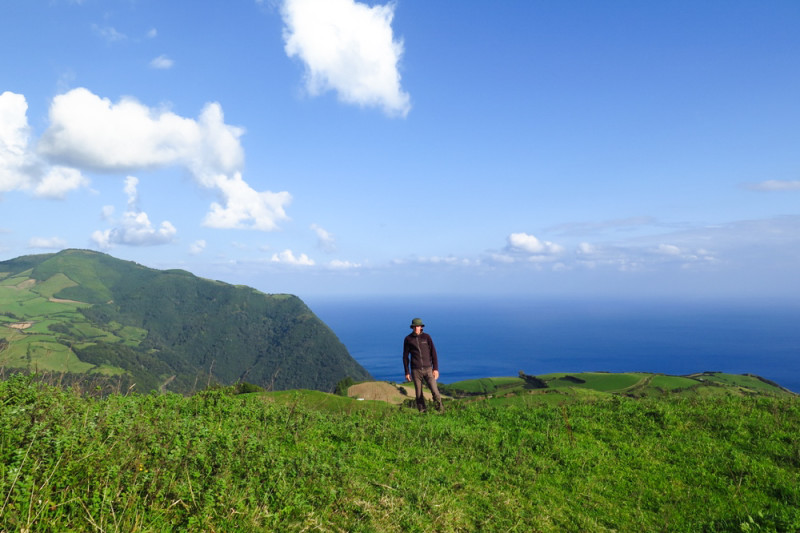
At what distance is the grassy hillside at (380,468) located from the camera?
475 cm

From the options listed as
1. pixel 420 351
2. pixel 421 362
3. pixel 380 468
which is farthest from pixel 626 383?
pixel 380 468

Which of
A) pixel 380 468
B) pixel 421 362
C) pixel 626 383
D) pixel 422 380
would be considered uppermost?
pixel 421 362

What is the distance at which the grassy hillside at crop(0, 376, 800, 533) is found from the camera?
4.75 meters

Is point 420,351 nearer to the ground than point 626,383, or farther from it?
farther from it

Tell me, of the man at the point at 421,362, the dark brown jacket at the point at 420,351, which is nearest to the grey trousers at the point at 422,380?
the man at the point at 421,362

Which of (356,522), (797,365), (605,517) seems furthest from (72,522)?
(797,365)

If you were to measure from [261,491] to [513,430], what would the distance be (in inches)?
313

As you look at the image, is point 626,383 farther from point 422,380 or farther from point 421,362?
point 421,362

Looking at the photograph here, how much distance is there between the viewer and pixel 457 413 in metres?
13.3

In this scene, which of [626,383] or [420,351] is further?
[626,383]

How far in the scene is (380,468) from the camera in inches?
305

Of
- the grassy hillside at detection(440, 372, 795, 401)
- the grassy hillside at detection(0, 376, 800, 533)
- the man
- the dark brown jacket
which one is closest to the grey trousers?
the man

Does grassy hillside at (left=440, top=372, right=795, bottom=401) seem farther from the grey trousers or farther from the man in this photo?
the man

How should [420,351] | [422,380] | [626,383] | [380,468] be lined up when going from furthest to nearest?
1. [626,383]
2. [422,380]
3. [420,351]
4. [380,468]
